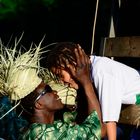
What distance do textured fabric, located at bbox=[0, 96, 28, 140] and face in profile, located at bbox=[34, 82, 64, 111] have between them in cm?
25

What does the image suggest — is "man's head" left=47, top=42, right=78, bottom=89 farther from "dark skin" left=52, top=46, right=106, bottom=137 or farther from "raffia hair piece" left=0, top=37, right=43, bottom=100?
"raffia hair piece" left=0, top=37, right=43, bottom=100

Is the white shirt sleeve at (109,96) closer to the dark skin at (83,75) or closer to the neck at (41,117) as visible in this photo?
the dark skin at (83,75)

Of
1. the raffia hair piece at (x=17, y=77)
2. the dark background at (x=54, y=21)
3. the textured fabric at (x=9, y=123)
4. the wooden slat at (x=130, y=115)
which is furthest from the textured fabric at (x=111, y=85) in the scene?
the dark background at (x=54, y=21)

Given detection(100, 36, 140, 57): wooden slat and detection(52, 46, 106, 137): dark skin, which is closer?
detection(52, 46, 106, 137): dark skin

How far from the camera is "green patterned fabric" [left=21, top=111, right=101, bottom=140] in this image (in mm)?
3479

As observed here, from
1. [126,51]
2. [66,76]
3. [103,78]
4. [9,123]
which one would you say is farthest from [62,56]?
[126,51]

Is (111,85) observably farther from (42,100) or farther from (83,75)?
(42,100)

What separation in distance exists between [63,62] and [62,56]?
5cm

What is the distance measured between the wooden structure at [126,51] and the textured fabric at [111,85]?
8.5 inches

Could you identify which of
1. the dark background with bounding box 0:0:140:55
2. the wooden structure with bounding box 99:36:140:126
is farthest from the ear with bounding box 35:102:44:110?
the dark background with bounding box 0:0:140:55

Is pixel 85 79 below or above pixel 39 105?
above

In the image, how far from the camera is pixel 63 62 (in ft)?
13.0

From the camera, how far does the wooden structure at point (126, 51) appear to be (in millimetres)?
4336

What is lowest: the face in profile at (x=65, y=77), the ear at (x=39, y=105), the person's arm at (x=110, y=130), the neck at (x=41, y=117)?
the person's arm at (x=110, y=130)
